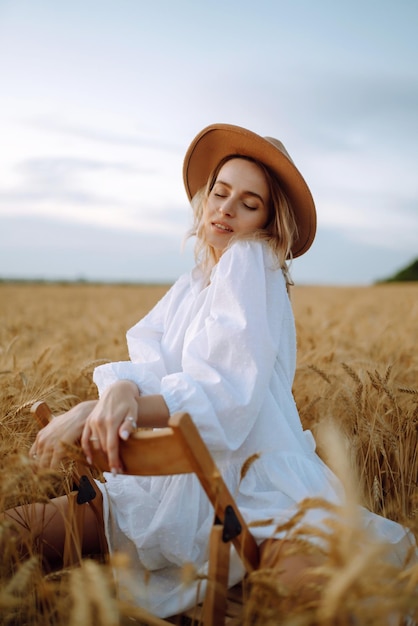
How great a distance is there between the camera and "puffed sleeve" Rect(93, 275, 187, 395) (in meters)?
1.39

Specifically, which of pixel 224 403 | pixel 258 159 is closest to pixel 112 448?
pixel 224 403

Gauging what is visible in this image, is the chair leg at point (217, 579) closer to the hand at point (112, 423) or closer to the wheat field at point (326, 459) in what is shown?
the wheat field at point (326, 459)

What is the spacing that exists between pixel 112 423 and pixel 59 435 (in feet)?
0.53

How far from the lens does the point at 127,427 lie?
1.15 meters

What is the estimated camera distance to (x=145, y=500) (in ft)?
5.07

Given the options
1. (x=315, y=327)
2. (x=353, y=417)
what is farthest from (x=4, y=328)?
(x=353, y=417)

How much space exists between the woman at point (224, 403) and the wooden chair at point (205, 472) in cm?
4

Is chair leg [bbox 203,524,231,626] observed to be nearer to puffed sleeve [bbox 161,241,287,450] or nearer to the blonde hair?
puffed sleeve [bbox 161,241,287,450]

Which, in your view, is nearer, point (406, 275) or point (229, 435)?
point (229, 435)

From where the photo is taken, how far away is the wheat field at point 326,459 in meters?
0.83

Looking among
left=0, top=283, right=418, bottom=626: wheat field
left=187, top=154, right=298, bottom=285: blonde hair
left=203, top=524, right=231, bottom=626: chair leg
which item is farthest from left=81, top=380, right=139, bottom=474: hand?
left=187, top=154, right=298, bottom=285: blonde hair

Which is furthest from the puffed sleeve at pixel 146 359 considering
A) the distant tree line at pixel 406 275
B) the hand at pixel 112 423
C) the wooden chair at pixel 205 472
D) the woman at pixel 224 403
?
the distant tree line at pixel 406 275

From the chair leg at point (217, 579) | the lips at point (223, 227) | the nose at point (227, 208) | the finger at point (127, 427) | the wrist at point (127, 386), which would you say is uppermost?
the nose at point (227, 208)

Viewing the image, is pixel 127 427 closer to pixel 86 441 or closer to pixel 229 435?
pixel 86 441
